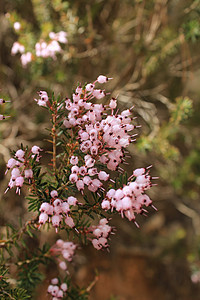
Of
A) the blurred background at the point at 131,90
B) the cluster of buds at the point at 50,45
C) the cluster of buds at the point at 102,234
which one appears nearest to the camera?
the cluster of buds at the point at 102,234

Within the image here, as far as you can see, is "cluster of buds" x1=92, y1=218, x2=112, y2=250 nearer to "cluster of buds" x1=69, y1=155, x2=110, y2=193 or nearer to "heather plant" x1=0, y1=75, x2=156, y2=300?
"heather plant" x1=0, y1=75, x2=156, y2=300

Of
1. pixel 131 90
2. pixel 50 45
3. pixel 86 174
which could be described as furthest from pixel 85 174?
pixel 131 90

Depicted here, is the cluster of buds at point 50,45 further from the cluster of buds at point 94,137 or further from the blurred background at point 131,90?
the cluster of buds at point 94,137

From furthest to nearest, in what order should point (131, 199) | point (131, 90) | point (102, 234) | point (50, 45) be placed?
point (131, 90), point (50, 45), point (102, 234), point (131, 199)

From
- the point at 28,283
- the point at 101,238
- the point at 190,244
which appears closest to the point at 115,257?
Answer: the point at 190,244

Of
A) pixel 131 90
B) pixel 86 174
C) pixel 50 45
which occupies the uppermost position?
pixel 50 45

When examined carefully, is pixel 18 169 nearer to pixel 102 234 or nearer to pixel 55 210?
pixel 55 210

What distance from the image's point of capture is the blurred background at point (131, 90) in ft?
4.36

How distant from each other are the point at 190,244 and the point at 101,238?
5.98 feet

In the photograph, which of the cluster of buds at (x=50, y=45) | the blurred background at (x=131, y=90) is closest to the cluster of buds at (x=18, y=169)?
the blurred background at (x=131, y=90)

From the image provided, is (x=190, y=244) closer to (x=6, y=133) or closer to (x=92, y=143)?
(x=6, y=133)

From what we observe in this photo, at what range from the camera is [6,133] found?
5.61ft

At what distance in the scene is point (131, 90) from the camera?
5.57 ft

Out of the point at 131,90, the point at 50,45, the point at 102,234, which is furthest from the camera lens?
the point at 131,90
